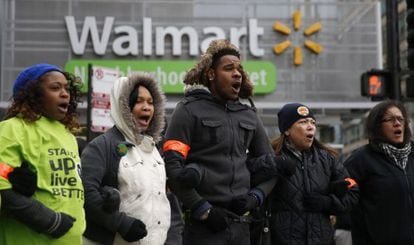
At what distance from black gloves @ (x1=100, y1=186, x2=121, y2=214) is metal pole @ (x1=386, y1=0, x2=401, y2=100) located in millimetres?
8161

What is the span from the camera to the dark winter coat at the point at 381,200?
5668mm

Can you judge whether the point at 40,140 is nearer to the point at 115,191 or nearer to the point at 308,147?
the point at 115,191

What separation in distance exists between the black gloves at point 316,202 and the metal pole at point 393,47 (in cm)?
683

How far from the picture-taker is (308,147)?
5480 mm

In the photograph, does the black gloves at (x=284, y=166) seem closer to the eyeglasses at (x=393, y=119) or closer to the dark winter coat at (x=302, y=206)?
the dark winter coat at (x=302, y=206)

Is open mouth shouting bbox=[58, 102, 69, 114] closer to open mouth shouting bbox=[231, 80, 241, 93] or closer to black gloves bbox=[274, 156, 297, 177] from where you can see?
open mouth shouting bbox=[231, 80, 241, 93]

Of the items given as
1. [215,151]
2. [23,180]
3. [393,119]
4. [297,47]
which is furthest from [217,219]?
[297,47]

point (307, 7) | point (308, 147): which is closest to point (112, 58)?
point (307, 7)

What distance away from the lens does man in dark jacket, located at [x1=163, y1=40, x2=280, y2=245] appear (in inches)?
176

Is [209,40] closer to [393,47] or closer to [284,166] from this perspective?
[393,47]

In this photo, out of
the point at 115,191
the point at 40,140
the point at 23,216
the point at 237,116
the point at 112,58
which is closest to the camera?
the point at 23,216

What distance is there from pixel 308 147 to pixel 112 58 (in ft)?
48.1

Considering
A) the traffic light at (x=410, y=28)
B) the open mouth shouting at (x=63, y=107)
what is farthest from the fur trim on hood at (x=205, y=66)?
the traffic light at (x=410, y=28)

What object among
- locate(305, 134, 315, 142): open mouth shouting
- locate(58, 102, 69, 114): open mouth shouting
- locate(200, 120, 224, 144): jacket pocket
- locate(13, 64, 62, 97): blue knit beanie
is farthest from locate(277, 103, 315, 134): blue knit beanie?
locate(13, 64, 62, 97): blue knit beanie
